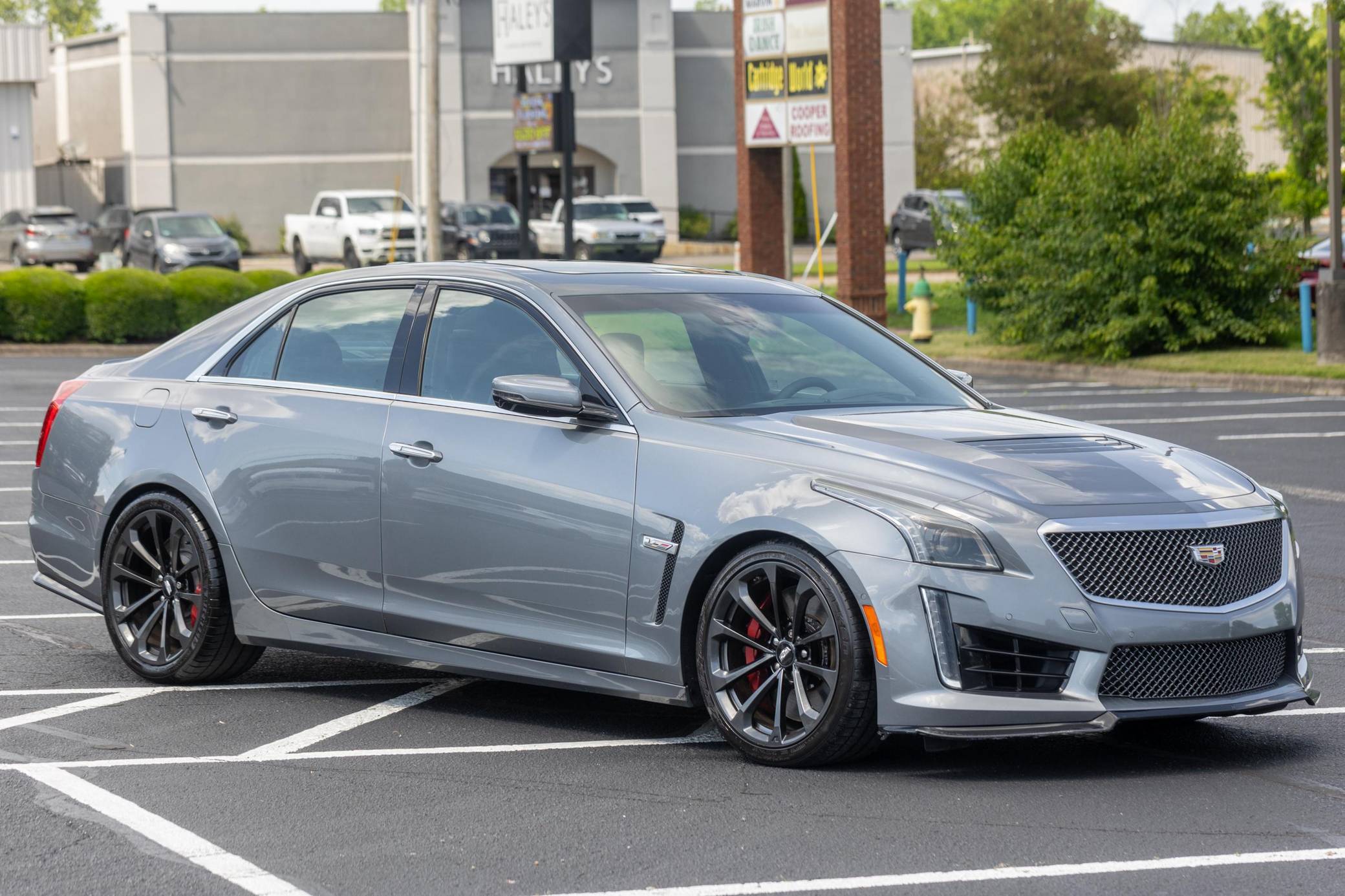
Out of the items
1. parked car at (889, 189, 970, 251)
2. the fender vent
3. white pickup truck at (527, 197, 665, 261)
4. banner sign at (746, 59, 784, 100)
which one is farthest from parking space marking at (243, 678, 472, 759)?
parked car at (889, 189, 970, 251)

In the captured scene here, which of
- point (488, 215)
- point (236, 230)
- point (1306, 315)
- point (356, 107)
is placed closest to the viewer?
point (1306, 315)

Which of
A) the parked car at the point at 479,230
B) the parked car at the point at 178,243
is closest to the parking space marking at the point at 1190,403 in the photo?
the parked car at the point at 479,230

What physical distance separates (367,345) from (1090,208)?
18.6m

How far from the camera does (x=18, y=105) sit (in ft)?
191

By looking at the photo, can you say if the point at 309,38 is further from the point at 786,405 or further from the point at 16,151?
the point at 786,405

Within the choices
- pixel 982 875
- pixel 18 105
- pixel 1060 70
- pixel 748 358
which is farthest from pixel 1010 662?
pixel 18 105

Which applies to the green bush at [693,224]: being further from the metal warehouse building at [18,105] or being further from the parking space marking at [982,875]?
the parking space marking at [982,875]

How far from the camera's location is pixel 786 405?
20.7 ft

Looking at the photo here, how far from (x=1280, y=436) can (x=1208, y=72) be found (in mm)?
64683

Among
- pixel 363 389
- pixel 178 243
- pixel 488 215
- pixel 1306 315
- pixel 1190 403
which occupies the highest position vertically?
pixel 488 215

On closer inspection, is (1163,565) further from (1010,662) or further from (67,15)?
(67,15)

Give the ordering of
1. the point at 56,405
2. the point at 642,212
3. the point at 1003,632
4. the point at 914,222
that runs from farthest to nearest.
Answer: the point at 914,222 → the point at 642,212 → the point at 56,405 → the point at 1003,632

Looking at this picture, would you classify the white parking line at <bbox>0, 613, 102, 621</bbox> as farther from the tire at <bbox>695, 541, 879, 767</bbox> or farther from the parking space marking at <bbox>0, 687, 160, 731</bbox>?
the tire at <bbox>695, 541, 879, 767</bbox>

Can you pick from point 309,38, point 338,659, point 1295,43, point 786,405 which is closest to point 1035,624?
point 786,405
